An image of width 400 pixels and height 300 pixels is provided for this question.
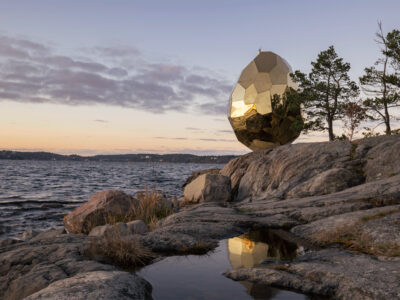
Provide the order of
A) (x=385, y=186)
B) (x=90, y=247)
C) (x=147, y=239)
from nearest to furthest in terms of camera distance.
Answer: (x=90, y=247)
(x=147, y=239)
(x=385, y=186)

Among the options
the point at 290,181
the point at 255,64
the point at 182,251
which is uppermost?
the point at 255,64

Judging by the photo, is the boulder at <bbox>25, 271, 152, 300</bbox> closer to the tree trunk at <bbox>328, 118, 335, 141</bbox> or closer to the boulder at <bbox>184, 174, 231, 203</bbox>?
the boulder at <bbox>184, 174, 231, 203</bbox>

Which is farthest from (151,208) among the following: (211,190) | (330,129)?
(330,129)

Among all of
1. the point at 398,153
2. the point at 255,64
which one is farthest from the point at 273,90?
the point at 398,153

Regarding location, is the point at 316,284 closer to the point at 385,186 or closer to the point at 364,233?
the point at 364,233

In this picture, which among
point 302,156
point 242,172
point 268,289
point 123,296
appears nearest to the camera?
point 123,296

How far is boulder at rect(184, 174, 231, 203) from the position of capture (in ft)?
44.5

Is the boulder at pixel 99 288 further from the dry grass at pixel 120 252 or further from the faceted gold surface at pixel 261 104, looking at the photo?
the faceted gold surface at pixel 261 104

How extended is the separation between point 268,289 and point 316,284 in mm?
613

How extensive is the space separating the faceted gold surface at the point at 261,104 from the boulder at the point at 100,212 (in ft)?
23.3

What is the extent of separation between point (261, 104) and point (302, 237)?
378 inches

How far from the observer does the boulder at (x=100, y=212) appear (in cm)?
1035

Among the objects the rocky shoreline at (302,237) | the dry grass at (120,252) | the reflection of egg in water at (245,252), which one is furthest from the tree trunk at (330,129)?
the dry grass at (120,252)

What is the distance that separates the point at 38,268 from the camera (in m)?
4.87
